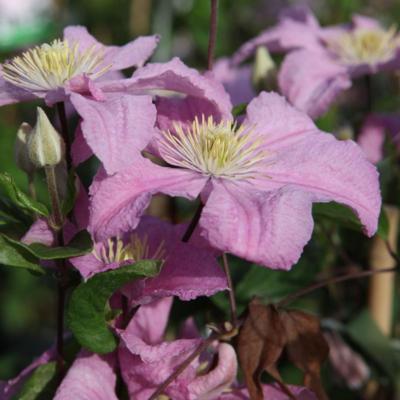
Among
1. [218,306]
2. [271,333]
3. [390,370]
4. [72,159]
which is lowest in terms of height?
[390,370]

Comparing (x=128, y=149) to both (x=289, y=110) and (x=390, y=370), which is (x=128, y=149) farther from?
(x=390, y=370)

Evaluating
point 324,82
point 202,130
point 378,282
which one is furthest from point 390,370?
point 202,130

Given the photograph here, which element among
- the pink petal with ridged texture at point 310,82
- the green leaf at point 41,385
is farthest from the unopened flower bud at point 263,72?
the green leaf at point 41,385

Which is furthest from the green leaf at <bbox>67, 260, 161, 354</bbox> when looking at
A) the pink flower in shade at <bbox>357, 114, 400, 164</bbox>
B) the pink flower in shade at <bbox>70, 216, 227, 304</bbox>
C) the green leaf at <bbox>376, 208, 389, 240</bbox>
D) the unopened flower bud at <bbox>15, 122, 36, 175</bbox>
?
the pink flower in shade at <bbox>357, 114, 400, 164</bbox>

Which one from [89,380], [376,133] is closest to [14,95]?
[89,380]

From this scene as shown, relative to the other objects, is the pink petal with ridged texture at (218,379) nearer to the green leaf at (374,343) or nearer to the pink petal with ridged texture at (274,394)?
the pink petal with ridged texture at (274,394)

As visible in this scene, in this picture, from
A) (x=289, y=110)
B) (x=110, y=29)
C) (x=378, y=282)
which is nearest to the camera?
(x=289, y=110)

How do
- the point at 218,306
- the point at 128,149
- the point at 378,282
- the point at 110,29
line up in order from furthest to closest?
the point at 110,29
the point at 378,282
the point at 218,306
the point at 128,149
